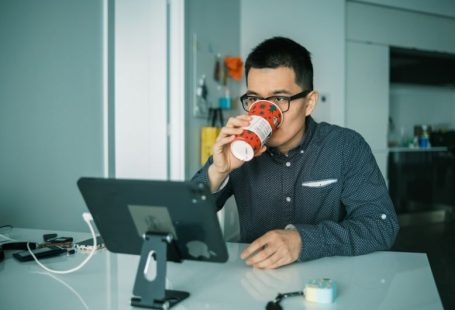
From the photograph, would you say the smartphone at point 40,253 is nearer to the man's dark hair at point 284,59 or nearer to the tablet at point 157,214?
the tablet at point 157,214

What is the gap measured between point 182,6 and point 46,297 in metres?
2.32

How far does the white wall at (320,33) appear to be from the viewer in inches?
159

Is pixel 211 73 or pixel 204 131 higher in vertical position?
pixel 211 73

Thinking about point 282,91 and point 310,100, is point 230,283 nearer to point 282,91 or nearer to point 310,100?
point 282,91

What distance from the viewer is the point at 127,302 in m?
0.79

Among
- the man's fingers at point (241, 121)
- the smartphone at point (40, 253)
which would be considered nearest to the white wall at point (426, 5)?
the man's fingers at point (241, 121)

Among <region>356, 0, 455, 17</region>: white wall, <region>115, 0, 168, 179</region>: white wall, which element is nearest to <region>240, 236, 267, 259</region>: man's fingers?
<region>115, 0, 168, 179</region>: white wall

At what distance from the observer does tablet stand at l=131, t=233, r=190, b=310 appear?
76 centimetres

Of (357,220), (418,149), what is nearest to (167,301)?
(357,220)

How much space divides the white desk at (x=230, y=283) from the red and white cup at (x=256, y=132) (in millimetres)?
290

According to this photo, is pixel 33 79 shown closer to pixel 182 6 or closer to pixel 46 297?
pixel 46 297

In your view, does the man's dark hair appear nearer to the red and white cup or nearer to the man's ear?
the man's ear

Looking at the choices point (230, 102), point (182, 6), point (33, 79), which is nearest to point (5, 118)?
point (33, 79)

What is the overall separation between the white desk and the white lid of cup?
10.9 inches
